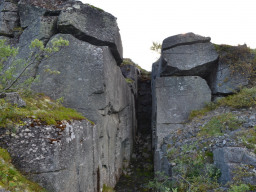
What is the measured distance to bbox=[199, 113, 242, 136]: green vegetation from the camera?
6862 mm

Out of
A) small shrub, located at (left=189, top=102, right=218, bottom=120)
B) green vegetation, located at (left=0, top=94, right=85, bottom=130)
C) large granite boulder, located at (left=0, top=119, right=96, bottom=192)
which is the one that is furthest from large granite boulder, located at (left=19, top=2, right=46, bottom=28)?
small shrub, located at (left=189, top=102, right=218, bottom=120)

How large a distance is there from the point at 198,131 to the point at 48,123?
5.67 m

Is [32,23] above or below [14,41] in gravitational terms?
above

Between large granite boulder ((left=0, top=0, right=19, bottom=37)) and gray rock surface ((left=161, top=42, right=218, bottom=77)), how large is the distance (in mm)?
7277

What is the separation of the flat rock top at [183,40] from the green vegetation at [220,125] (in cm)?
484

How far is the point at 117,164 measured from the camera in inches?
360

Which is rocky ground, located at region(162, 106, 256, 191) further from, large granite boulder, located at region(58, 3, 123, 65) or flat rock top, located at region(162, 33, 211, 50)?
large granite boulder, located at region(58, 3, 123, 65)

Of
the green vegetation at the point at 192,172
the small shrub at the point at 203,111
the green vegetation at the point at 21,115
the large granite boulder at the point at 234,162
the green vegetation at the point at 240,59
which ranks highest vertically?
the green vegetation at the point at 240,59

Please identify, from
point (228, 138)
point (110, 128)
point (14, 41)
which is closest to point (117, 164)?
point (110, 128)

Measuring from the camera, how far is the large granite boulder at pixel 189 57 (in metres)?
10.7

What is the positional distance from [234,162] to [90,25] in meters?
6.60

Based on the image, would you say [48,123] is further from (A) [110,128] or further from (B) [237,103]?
(B) [237,103]

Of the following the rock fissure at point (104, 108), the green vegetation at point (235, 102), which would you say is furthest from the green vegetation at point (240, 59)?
the green vegetation at point (235, 102)

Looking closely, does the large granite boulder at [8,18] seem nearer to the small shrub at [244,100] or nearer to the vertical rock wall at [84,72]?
the vertical rock wall at [84,72]
